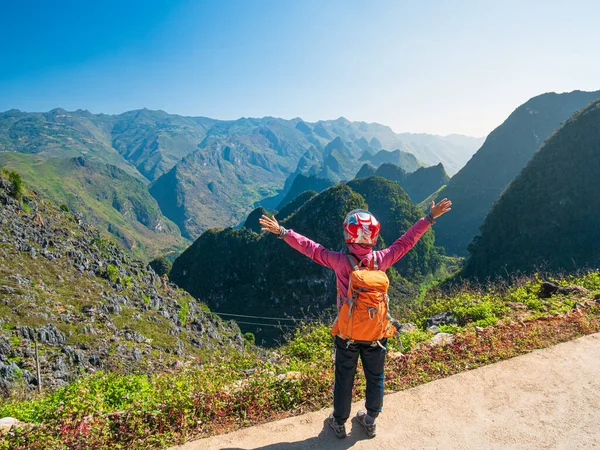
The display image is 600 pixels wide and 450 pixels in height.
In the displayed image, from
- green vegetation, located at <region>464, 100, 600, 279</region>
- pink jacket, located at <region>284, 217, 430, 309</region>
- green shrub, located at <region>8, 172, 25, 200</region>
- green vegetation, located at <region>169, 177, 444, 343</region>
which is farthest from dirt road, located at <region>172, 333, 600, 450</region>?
green vegetation, located at <region>169, 177, 444, 343</region>

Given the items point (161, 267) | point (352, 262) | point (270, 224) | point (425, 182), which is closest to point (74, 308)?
point (270, 224)

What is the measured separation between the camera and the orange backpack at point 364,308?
3.68 meters

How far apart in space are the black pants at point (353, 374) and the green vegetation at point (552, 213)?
49.3 metres

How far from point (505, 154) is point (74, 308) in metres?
154

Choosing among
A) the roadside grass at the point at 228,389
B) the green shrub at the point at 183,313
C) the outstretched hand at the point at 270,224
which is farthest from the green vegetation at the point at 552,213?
the outstretched hand at the point at 270,224

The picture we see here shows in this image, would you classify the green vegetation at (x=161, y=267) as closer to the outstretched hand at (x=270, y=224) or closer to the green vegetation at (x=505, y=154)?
the green vegetation at (x=505, y=154)

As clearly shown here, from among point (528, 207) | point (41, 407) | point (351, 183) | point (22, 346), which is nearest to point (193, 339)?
point (22, 346)

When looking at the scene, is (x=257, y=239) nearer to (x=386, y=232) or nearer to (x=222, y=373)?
(x=386, y=232)

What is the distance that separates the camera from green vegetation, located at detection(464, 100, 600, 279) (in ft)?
160

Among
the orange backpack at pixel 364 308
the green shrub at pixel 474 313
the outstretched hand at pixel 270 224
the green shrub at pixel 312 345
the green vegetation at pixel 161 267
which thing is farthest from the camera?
the green vegetation at pixel 161 267

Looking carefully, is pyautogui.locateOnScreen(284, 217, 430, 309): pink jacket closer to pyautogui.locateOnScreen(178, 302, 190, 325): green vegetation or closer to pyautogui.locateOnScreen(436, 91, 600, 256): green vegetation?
pyautogui.locateOnScreen(178, 302, 190, 325): green vegetation

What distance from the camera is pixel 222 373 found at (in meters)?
5.56

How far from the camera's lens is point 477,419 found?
438cm

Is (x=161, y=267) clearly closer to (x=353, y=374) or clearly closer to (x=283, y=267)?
(x=283, y=267)
